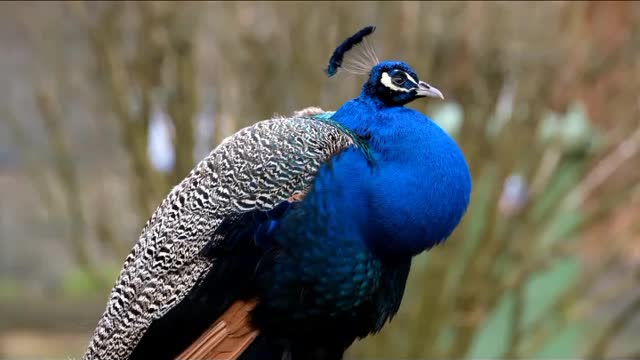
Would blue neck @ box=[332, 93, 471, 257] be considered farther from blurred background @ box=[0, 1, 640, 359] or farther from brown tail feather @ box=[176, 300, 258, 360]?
blurred background @ box=[0, 1, 640, 359]

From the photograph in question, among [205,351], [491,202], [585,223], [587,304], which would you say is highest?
[205,351]

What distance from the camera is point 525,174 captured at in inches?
204

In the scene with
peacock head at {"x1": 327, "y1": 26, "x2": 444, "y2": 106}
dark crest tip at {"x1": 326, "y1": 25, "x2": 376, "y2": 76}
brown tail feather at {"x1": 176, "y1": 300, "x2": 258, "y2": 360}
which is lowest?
brown tail feather at {"x1": 176, "y1": 300, "x2": 258, "y2": 360}

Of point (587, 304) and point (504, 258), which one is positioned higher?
point (504, 258)

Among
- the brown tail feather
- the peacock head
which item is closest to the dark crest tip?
the peacock head

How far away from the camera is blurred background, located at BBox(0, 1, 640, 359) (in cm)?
489

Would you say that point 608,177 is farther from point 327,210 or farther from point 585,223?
point 327,210

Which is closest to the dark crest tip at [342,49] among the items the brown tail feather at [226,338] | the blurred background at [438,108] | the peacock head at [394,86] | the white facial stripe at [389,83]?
the peacock head at [394,86]

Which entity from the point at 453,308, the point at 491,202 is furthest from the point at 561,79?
the point at 453,308

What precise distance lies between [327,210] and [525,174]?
2648 millimetres

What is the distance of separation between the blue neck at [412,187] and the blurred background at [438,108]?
2.10 meters

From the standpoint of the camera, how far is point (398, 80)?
286 centimetres

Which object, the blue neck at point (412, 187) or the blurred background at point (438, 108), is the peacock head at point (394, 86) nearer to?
the blue neck at point (412, 187)

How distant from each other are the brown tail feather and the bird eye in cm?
64
